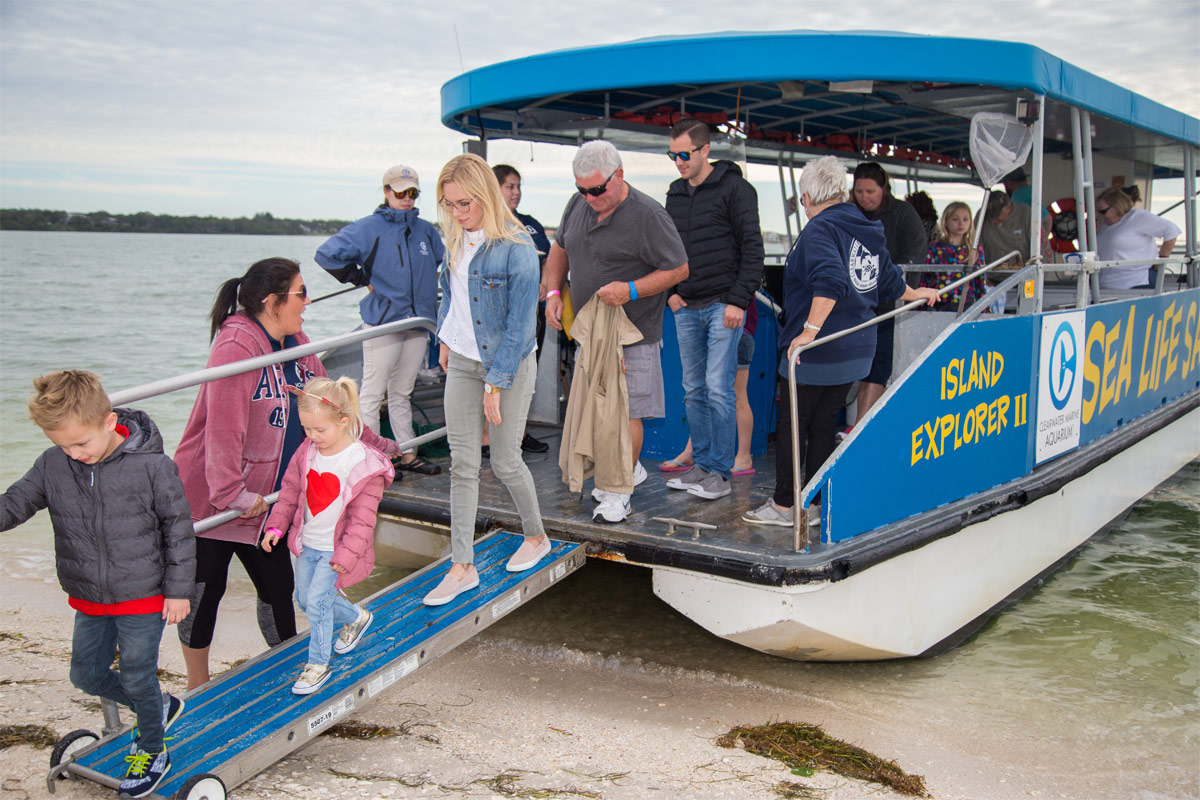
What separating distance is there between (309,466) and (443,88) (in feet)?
10.5

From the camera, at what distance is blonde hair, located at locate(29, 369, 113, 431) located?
8.25ft

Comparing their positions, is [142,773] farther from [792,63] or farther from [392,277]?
[792,63]

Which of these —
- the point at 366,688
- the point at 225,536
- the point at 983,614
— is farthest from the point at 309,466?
the point at 983,614

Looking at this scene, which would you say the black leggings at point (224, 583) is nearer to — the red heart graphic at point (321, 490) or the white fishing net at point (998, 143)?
the red heart graphic at point (321, 490)

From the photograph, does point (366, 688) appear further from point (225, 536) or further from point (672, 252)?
point (672, 252)

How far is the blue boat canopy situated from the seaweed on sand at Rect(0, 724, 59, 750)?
11.6 feet

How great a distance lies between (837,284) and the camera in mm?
3953

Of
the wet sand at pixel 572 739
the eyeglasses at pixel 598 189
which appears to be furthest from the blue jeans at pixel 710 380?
the wet sand at pixel 572 739

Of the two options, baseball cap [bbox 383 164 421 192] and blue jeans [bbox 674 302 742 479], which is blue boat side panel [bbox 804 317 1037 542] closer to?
blue jeans [bbox 674 302 742 479]

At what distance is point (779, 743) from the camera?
3.66m

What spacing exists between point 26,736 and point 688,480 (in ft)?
9.72

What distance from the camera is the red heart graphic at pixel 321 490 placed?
318 centimetres

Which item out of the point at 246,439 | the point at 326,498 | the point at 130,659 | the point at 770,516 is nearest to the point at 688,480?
the point at 770,516

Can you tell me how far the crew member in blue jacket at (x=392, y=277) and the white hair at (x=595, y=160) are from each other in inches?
50.8
